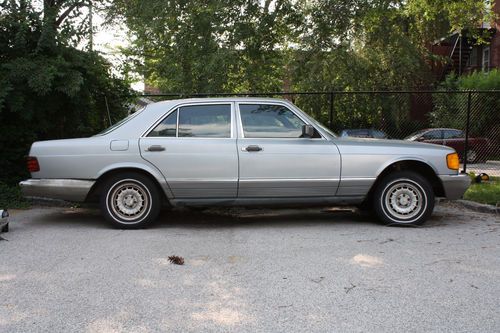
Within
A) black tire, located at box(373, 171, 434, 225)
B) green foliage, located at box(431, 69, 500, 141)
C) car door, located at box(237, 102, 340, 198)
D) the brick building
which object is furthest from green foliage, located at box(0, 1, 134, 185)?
the brick building

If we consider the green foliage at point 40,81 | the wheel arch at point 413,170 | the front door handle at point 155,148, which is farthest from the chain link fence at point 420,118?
the front door handle at point 155,148

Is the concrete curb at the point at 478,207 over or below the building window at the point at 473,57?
below

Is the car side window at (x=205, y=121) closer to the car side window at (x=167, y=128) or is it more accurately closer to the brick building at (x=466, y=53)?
the car side window at (x=167, y=128)

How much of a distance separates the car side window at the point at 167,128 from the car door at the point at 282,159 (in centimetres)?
85

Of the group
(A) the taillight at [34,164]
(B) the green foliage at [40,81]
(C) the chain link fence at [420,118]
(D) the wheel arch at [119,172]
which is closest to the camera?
(D) the wheel arch at [119,172]

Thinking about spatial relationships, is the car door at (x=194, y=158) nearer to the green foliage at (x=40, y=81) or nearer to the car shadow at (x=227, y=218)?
the car shadow at (x=227, y=218)

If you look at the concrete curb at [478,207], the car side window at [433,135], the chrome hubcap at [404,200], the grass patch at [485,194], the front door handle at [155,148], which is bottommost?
the concrete curb at [478,207]

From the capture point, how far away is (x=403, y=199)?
6770 millimetres

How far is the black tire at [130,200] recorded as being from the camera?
6523 mm

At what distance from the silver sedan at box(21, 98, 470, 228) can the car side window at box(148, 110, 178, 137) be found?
1 centimetres

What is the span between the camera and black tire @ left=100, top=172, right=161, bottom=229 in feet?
21.4

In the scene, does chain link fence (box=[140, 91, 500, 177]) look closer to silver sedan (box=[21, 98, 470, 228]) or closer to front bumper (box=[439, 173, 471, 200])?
silver sedan (box=[21, 98, 470, 228])

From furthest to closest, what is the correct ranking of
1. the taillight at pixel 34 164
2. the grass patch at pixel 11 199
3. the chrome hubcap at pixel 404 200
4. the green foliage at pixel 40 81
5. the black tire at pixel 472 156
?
the black tire at pixel 472 156 < the grass patch at pixel 11 199 < the green foliage at pixel 40 81 < the chrome hubcap at pixel 404 200 < the taillight at pixel 34 164

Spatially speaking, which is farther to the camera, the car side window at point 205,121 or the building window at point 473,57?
the building window at point 473,57
